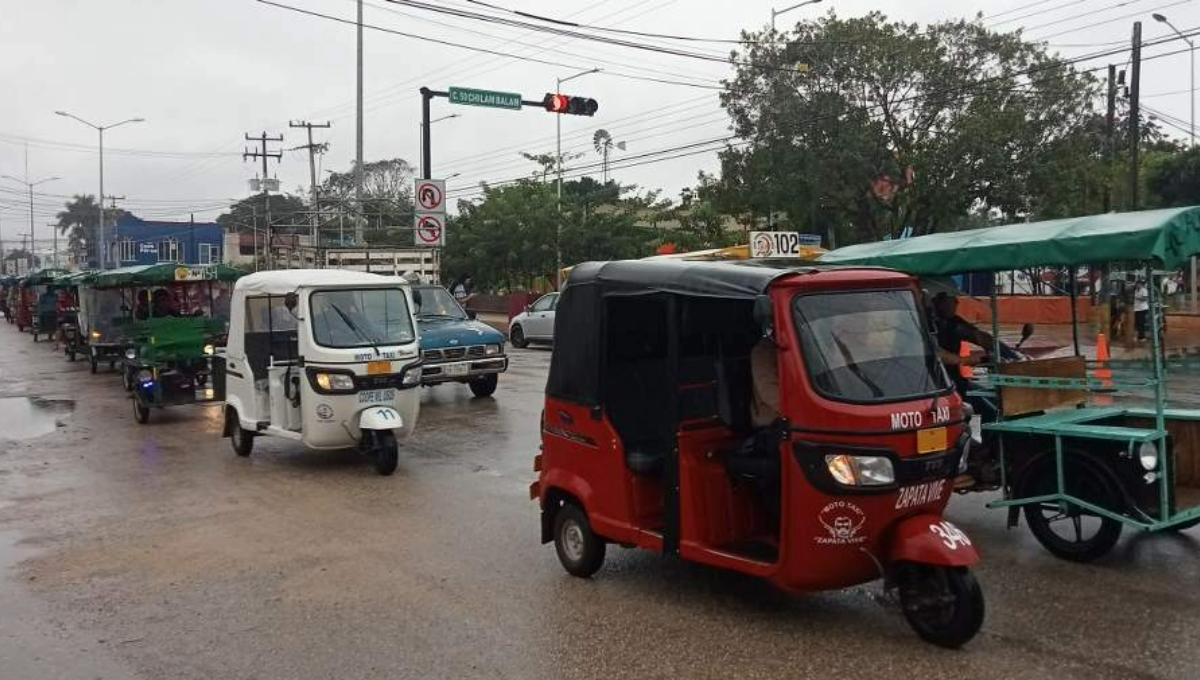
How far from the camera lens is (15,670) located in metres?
5.15

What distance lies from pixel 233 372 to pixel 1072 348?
879cm

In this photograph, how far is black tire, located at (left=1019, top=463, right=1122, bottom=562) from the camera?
6293 mm

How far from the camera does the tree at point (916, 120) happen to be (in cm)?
2773

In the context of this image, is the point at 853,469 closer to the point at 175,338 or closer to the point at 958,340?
the point at 958,340

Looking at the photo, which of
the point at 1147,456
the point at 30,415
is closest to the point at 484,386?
the point at 30,415

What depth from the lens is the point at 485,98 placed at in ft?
76.2

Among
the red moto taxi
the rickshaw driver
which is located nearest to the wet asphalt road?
the red moto taxi

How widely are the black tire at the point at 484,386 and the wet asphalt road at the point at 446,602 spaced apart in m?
6.55

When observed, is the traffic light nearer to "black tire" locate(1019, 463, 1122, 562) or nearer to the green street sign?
the green street sign

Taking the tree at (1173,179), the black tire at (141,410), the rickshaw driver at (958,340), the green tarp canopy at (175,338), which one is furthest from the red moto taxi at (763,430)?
the tree at (1173,179)

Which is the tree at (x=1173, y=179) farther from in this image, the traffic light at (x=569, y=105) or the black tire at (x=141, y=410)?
the black tire at (x=141, y=410)

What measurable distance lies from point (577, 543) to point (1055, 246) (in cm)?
373

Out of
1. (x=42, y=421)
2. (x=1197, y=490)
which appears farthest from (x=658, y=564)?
(x=42, y=421)

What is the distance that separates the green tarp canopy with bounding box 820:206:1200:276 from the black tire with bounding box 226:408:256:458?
690 centimetres
